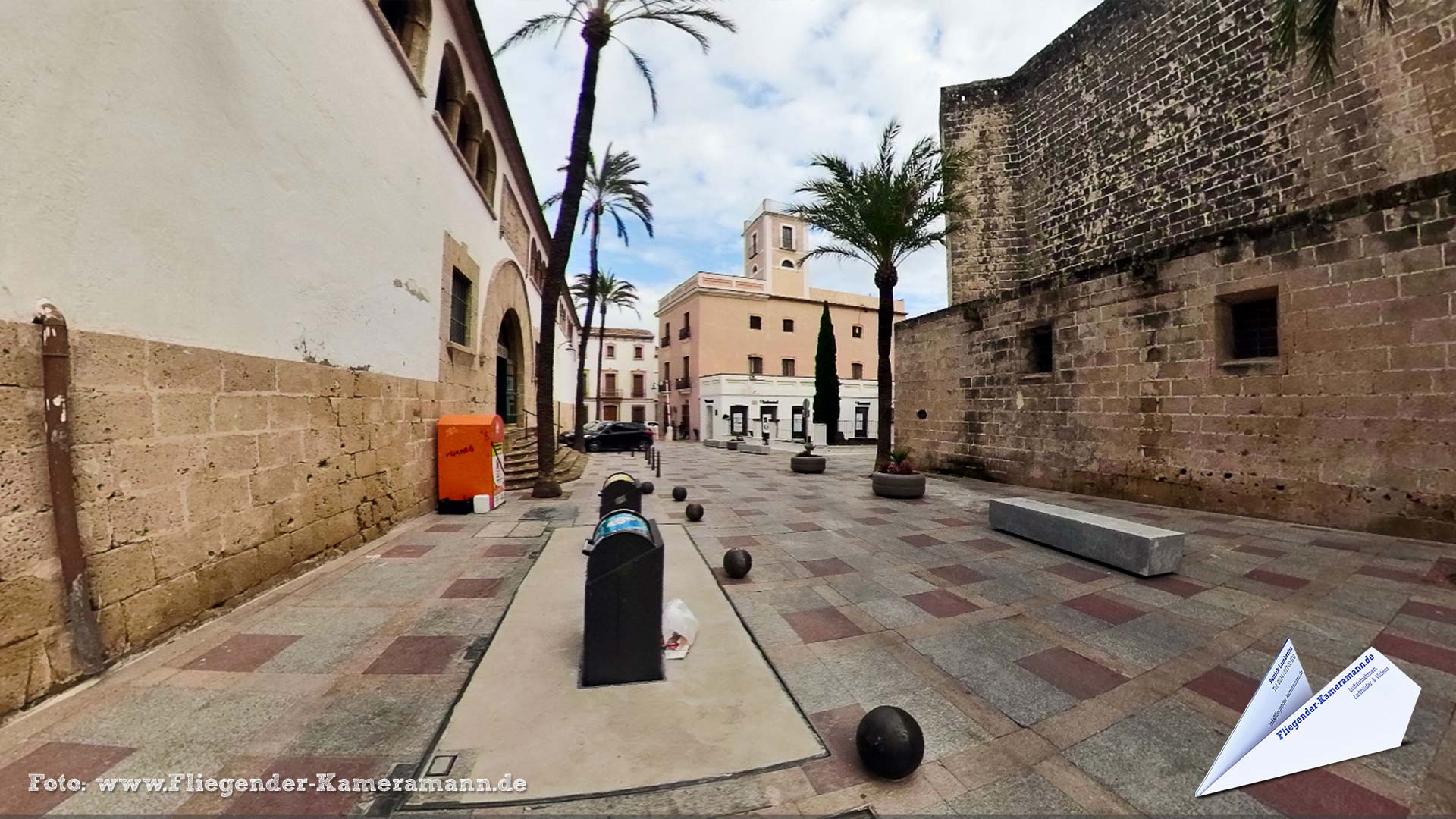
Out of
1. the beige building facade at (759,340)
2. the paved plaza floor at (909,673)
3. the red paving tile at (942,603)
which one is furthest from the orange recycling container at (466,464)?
the beige building facade at (759,340)

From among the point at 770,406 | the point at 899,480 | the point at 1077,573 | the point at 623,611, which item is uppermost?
the point at 770,406

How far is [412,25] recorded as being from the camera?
7.63 metres

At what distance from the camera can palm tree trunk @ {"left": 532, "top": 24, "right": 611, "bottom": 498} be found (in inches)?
357

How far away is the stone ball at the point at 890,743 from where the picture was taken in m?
2.09

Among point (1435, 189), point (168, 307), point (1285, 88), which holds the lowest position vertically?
point (168, 307)

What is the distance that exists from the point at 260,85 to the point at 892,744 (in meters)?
6.61

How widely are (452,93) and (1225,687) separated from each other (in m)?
12.5

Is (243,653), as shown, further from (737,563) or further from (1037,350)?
(1037,350)

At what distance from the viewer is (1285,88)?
827cm

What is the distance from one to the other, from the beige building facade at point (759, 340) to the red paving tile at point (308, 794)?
29896mm

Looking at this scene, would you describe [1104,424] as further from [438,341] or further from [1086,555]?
[438,341]

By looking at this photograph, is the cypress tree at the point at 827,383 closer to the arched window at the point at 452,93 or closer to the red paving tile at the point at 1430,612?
the arched window at the point at 452,93

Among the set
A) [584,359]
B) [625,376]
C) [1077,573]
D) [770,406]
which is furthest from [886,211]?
[625,376]

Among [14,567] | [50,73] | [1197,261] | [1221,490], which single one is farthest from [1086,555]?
[50,73]
